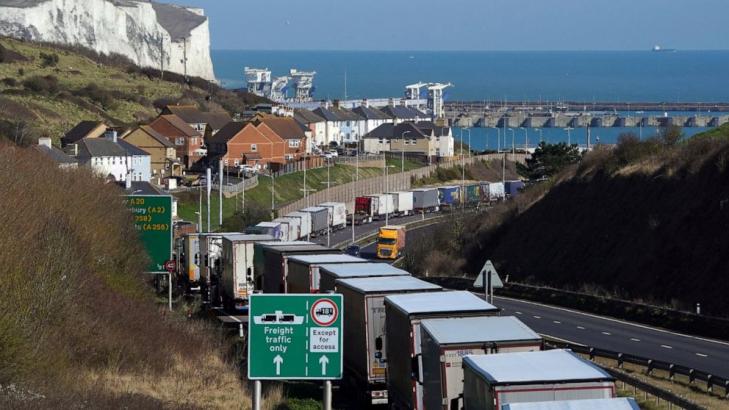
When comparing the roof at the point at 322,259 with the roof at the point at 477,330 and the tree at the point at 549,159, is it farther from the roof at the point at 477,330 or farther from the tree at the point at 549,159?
the tree at the point at 549,159

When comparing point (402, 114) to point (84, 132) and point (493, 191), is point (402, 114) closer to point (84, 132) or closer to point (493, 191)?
point (493, 191)

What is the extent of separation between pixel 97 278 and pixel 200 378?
8.83 m

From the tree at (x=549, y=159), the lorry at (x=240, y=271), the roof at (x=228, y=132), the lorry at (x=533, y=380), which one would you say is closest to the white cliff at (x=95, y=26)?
the roof at (x=228, y=132)

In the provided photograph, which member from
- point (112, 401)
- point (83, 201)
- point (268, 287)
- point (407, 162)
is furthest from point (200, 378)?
point (407, 162)

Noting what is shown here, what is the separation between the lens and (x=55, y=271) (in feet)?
81.0

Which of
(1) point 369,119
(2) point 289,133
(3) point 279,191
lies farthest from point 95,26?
(3) point 279,191

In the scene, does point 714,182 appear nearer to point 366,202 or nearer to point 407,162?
point 366,202

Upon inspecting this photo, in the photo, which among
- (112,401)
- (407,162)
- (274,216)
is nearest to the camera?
(112,401)

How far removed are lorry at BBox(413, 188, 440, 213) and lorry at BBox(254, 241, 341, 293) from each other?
5853 centimetres

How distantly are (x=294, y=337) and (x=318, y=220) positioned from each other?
5963 centimetres

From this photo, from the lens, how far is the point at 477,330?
19797 mm

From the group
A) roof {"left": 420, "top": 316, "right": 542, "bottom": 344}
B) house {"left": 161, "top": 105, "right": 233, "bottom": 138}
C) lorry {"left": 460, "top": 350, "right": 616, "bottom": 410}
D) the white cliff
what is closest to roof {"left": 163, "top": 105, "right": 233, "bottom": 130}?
house {"left": 161, "top": 105, "right": 233, "bottom": 138}

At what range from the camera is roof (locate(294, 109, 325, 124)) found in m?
139

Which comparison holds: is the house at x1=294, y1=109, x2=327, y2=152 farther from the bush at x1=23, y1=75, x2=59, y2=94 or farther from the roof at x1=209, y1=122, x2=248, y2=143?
the bush at x1=23, y1=75, x2=59, y2=94
